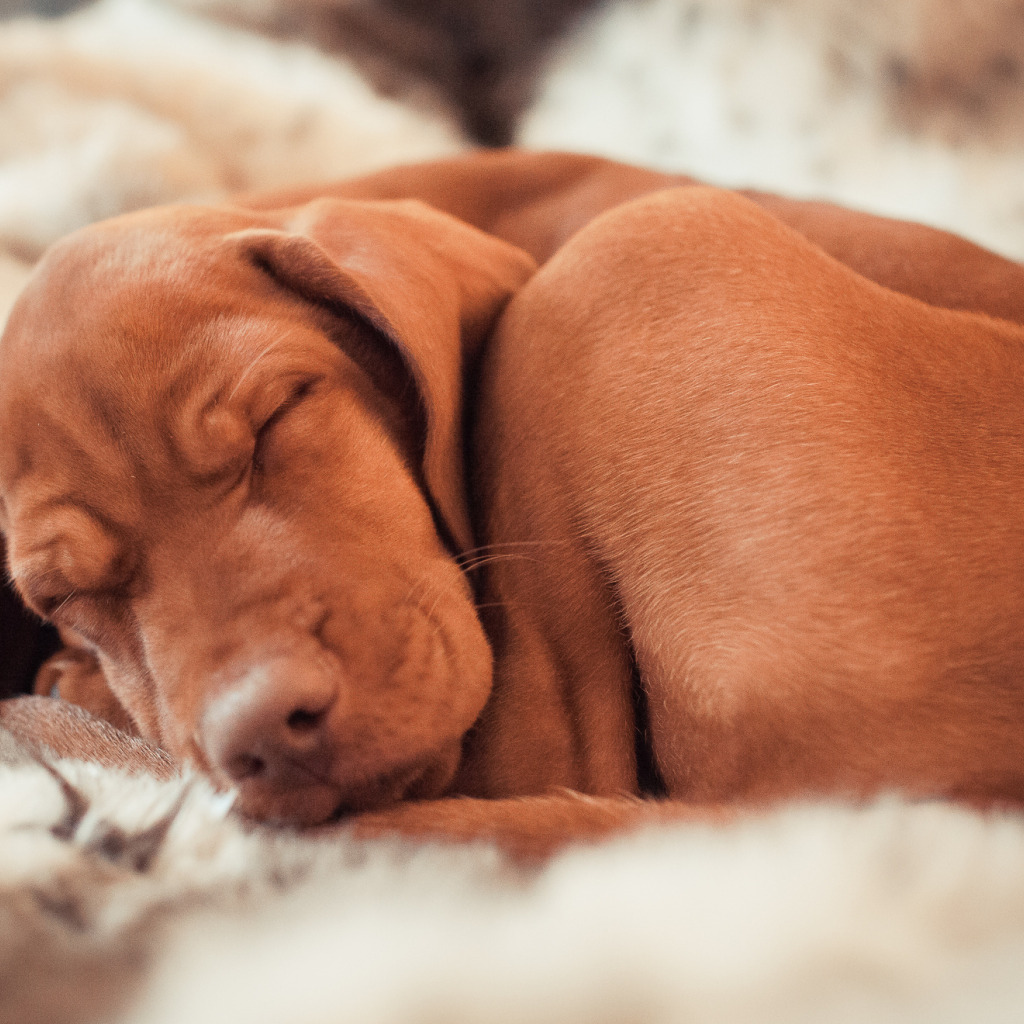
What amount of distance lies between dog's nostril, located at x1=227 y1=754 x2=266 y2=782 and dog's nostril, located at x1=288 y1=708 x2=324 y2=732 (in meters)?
0.06

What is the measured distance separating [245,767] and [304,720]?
0.10 meters

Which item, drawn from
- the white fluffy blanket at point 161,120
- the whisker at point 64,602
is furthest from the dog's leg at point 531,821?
the white fluffy blanket at point 161,120

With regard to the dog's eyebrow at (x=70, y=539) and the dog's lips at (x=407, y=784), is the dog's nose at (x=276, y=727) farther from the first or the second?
the dog's eyebrow at (x=70, y=539)

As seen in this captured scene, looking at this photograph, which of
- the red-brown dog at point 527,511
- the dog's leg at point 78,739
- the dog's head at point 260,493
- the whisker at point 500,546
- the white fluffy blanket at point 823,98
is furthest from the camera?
the white fluffy blanket at point 823,98

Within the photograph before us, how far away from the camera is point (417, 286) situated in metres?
1.52

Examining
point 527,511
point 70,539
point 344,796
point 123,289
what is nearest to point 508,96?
point 123,289

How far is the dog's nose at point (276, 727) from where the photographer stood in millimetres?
1084

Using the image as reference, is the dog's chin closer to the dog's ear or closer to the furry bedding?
the furry bedding

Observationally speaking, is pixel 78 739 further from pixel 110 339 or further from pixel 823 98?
pixel 823 98

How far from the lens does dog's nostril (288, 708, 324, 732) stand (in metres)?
1.10

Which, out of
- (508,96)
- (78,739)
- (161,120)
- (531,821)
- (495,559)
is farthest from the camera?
(508,96)

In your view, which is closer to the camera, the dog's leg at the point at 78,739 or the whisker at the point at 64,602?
the dog's leg at the point at 78,739

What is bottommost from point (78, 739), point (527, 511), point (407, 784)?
point (78, 739)

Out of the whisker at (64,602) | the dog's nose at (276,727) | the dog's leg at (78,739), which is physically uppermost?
the dog's nose at (276,727)
